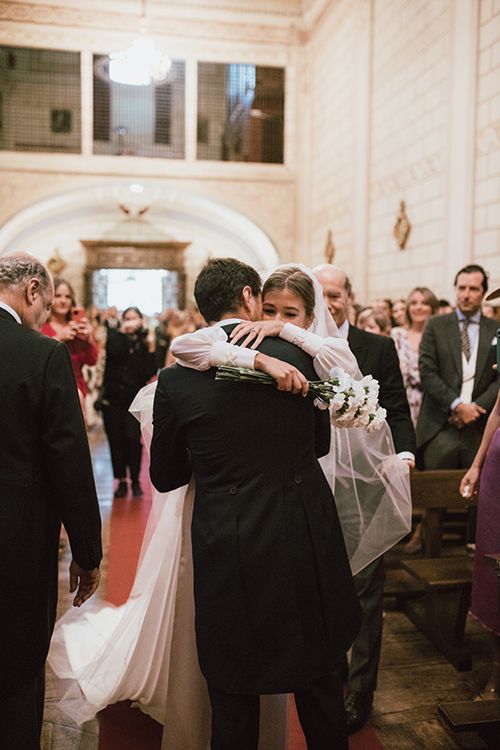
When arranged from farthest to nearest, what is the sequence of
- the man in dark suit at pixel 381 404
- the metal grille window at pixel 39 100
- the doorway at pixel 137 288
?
the doorway at pixel 137 288 < the metal grille window at pixel 39 100 < the man in dark suit at pixel 381 404

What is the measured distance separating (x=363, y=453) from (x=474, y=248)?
16.7ft

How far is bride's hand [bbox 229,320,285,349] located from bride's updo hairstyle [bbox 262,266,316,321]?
354 mm

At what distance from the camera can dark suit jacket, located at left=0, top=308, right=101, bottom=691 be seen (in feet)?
6.59

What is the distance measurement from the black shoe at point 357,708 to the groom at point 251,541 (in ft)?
2.78

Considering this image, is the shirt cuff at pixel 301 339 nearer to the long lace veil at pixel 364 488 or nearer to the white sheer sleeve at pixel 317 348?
the white sheer sleeve at pixel 317 348

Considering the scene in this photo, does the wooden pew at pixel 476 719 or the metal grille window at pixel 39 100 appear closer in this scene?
the wooden pew at pixel 476 719

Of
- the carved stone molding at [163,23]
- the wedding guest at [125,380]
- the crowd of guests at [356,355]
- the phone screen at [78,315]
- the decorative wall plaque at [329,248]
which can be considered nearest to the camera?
the crowd of guests at [356,355]

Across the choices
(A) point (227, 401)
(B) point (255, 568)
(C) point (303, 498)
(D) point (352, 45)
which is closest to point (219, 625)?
(B) point (255, 568)

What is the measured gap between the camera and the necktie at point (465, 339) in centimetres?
459

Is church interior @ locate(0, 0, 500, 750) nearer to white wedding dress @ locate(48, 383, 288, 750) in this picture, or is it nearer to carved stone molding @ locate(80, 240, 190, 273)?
carved stone molding @ locate(80, 240, 190, 273)

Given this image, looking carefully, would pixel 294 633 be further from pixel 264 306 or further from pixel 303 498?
pixel 264 306

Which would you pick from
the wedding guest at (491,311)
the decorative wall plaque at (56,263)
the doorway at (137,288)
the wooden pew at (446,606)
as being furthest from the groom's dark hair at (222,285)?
the decorative wall plaque at (56,263)

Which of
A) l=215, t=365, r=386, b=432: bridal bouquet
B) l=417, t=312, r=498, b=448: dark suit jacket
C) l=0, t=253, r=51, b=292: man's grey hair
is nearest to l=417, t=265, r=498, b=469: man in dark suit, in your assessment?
l=417, t=312, r=498, b=448: dark suit jacket

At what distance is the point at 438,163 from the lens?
8.00m
